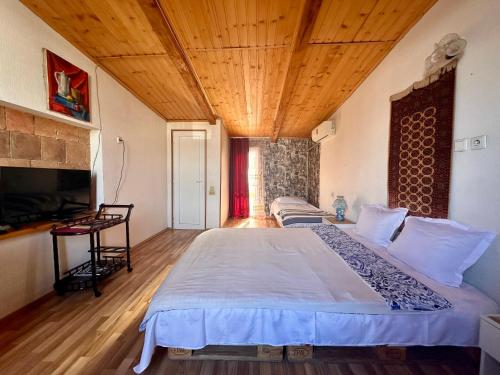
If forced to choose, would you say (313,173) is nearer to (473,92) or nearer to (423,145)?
(423,145)

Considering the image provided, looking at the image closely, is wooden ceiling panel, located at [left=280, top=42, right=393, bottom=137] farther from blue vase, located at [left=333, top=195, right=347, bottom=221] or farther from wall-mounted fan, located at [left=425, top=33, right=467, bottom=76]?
blue vase, located at [left=333, top=195, right=347, bottom=221]

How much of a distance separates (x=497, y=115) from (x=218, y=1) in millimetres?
2003

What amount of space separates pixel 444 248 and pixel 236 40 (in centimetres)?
237

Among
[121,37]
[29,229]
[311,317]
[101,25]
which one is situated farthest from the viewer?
[121,37]

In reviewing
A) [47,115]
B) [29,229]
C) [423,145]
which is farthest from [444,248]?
[47,115]

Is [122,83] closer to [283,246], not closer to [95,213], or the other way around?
[95,213]

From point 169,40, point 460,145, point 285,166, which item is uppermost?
point 169,40

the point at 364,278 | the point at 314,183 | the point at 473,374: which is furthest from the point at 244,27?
the point at 314,183

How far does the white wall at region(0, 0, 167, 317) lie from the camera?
5.33 feet

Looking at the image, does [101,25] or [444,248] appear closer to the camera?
[444,248]

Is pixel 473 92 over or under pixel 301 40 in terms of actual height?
under

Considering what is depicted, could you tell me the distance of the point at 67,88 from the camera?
2.08 meters

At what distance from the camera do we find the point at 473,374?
1186 millimetres

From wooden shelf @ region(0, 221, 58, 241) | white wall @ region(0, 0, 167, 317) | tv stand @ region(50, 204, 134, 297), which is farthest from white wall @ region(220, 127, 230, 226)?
wooden shelf @ region(0, 221, 58, 241)
